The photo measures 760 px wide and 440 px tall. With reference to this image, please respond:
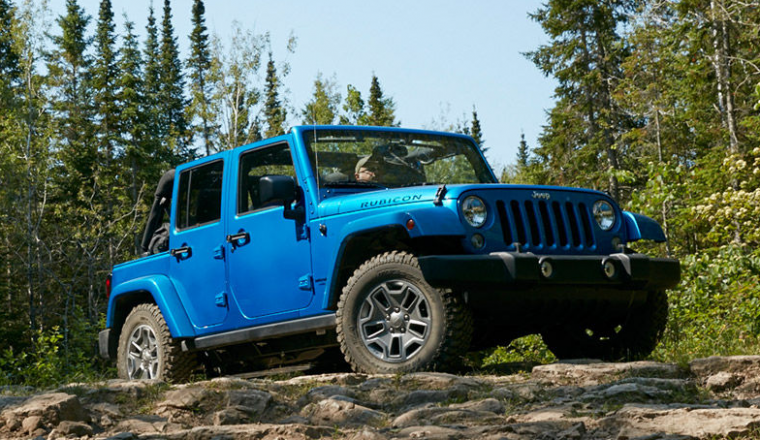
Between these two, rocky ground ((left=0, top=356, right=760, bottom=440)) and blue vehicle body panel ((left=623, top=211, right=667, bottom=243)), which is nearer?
rocky ground ((left=0, top=356, right=760, bottom=440))

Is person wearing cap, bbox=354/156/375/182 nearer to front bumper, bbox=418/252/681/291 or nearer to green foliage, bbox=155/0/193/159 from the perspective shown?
front bumper, bbox=418/252/681/291

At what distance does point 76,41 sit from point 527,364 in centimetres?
4288

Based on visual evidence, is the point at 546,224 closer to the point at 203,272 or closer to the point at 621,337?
the point at 621,337

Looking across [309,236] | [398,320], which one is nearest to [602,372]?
[398,320]

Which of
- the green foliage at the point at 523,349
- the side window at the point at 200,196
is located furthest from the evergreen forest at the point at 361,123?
the side window at the point at 200,196

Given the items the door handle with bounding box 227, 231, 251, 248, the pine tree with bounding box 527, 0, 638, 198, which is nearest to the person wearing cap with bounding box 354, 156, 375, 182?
the door handle with bounding box 227, 231, 251, 248

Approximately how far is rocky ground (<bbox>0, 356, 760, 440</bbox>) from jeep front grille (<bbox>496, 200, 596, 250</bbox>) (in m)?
0.83

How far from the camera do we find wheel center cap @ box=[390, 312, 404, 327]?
19.7 feet

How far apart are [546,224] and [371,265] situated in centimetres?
120

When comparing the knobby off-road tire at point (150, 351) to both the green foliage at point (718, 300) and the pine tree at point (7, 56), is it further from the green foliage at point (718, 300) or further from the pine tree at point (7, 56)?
the pine tree at point (7, 56)

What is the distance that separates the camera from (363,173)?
23.0 ft

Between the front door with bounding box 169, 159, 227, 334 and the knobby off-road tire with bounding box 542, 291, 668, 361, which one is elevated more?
the front door with bounding box 169, 159, 227, 334

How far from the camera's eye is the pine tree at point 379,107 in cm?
4821

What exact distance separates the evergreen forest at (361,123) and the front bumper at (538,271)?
134 inches
